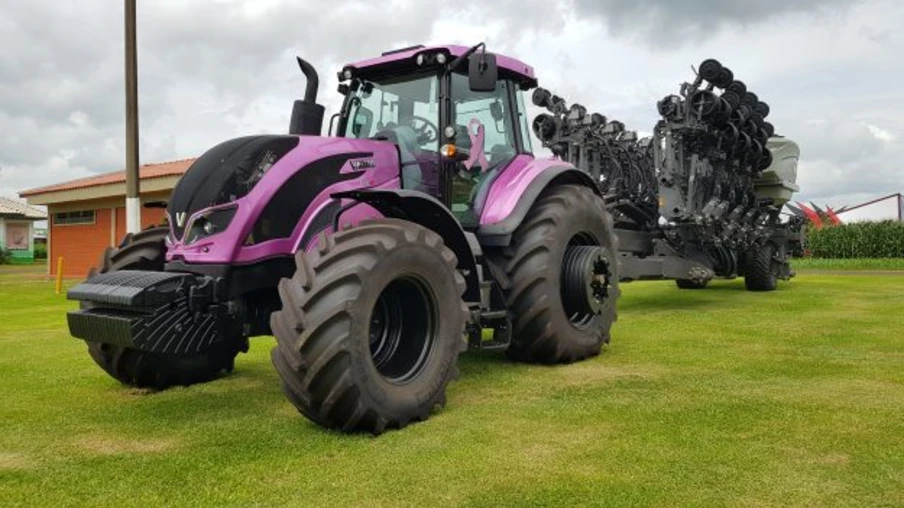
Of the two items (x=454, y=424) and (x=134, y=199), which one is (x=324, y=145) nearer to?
(x=454, y=424)

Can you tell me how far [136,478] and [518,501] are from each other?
67.8 inches

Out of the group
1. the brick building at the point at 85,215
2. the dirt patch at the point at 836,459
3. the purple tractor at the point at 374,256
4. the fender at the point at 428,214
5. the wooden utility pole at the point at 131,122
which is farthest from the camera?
the brick building at the point at 85,215

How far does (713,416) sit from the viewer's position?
4.46 m

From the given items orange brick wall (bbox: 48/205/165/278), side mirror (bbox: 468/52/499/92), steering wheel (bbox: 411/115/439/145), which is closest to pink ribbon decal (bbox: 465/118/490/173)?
steering wheel (bbox: 411/115/439/145)

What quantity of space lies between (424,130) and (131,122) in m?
8.81

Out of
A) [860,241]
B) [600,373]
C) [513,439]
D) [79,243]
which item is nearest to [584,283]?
[600,373]

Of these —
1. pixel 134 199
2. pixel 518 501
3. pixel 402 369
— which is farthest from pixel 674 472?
pixel 134 199

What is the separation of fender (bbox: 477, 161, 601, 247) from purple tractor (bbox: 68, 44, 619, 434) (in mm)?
17

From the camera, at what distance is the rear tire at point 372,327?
3.87 meters

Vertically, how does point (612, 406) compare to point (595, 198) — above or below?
below

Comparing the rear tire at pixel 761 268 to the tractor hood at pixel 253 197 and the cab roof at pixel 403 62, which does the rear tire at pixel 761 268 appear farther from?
the tractor hood at pixel 253 197

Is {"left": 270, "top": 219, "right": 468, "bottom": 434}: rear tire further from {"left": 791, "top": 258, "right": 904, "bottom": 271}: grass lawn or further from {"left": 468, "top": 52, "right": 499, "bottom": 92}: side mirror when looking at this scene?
{"left": 791, "top": 258, "right": 904, "bottom": 271}: grass lawn

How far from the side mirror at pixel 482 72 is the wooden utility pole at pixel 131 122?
9118 millimetres

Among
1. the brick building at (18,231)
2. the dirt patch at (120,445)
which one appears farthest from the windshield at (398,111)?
the brick building at (18,231)
